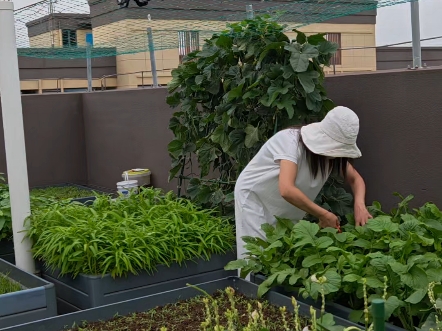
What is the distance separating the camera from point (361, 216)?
11.8 ft

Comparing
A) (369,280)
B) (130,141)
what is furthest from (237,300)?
(130,141)

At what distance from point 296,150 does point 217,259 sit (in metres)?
1.08

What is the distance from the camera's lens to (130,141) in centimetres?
770

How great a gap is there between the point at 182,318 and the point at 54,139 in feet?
18.8

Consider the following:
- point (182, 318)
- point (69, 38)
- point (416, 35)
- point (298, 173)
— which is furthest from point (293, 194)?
point (69, 38)

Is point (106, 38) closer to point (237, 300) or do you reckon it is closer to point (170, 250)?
point (170, 250)

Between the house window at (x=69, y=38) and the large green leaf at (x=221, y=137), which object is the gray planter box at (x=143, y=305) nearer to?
the large green leaf at (x=221, y=137)

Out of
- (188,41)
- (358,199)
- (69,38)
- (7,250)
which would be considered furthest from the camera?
(69,38)

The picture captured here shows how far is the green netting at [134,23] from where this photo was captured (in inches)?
239

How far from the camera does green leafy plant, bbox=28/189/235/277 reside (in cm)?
392

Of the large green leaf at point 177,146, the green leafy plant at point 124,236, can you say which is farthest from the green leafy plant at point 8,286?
the large green leaf at point 177,146

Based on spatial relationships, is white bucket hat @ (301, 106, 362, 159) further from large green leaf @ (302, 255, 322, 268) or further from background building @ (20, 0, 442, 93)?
background building @ (20, 0, 442, 93)

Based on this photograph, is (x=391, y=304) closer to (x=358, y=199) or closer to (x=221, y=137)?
(x=358, y=199)

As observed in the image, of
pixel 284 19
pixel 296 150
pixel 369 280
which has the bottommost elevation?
pixel 369 280
